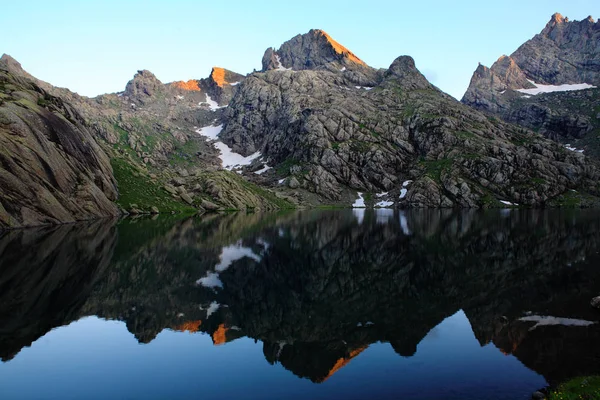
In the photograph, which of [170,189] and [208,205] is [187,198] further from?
[208,205]

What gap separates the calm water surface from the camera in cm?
2039

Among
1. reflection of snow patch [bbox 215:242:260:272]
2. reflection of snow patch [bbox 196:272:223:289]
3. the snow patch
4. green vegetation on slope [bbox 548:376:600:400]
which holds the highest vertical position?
reflection of snow patch [bbox 215:242:260:272]

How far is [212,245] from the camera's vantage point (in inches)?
2621

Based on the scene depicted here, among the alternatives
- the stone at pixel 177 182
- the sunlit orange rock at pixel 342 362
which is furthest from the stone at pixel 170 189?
the sunlit orange rock at pixel 342 362

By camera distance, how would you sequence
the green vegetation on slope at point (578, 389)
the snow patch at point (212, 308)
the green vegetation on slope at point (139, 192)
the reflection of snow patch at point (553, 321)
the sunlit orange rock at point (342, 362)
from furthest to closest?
1. the green vegetation on slope at point (139, 192)
2. the snow patch at point (212, 308)
3. the reflection of snow patch at point (553, 321)
4. the sunlit orange rock at point (342, 362)
5. the green vegetation on slope at point (578, 389)

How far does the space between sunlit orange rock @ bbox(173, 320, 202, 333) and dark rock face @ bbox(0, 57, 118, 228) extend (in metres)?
61.5

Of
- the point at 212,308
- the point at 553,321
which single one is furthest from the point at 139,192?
the point at 553,321

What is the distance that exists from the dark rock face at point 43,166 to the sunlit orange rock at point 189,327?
202 ft

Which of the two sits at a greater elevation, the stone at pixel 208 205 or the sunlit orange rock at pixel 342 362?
the stone at pixel 208 205

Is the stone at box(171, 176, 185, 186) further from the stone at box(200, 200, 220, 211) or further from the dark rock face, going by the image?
the dark rock face

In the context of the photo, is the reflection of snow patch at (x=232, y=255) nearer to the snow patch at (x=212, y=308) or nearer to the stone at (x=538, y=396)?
the snow patch at (x=212, y=308)

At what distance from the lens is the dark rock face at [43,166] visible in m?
76.6

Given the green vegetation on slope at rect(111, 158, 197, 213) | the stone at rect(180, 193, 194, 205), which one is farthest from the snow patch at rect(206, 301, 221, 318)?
the stone at rect(180, 193, 194, 205)

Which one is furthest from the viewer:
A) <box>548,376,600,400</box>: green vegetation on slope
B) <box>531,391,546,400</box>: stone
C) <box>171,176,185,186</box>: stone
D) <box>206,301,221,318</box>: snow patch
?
<box>171,176,185,186</box>: stone
